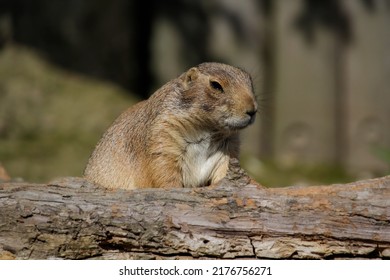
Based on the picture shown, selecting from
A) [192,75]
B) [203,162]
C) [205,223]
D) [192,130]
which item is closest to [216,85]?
[192,75]

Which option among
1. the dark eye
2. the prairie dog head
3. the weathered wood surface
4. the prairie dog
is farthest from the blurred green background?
the weathered wood surface

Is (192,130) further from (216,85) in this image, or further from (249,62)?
(249,62)

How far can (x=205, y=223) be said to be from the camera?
514 centimetres

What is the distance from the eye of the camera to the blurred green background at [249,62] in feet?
32.4

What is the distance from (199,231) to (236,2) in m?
5.40

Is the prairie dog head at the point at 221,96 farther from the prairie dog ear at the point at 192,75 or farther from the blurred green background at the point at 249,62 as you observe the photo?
the blurred green background at the point at 249,62

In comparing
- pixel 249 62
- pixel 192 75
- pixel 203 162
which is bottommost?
pixel 203 162

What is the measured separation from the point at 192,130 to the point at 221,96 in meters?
0.33

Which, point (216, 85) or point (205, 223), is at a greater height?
point (216, 85)

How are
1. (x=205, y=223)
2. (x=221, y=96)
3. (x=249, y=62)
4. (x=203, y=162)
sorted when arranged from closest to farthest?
(x=205, y=223) < (x=221, y=96) < (x=203, y=162) < (x=249, y=62)

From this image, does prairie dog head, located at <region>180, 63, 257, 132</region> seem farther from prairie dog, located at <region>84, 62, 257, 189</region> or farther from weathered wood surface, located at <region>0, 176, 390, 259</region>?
weathered wood surface, located at <region>0, 176, 390, 259</region>

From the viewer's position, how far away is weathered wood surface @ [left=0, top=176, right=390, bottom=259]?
5.12 metres

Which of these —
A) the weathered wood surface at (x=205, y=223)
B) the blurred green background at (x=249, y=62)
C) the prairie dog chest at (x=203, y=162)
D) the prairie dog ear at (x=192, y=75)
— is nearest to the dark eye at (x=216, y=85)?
the prairie dog ear at (x=192, y=75)

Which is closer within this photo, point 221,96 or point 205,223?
point 205,223
